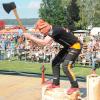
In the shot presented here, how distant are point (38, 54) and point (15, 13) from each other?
10394 millimetres

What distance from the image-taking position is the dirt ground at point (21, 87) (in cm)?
912

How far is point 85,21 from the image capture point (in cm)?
6044

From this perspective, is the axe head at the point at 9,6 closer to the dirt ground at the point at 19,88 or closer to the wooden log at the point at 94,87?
the dirt ground at the point at 19,88

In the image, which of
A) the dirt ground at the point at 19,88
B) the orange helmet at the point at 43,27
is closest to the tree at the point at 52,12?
the dirt ground at the point at 19,88

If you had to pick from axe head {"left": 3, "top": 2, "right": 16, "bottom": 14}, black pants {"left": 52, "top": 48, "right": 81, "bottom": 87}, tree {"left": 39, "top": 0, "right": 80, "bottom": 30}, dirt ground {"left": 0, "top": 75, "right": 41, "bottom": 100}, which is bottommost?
dirt ground {"left": 0, "top": 75, "right": 41, "bottom": 100}

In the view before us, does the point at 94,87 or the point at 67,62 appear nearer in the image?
the point at 94,87

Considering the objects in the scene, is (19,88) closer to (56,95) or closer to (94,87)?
(56,95)

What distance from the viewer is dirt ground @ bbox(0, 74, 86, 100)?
9117 mm

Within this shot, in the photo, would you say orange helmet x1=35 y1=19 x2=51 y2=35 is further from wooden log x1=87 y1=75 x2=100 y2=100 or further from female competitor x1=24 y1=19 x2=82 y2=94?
wooden log x1=87 y1=75 x2=100 y2=100

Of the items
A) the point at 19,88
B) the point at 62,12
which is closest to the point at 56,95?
the point at 19,88

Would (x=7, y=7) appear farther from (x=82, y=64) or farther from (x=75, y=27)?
(x=75, y=27)

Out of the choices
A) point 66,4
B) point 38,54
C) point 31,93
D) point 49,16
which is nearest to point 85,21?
point 66,4

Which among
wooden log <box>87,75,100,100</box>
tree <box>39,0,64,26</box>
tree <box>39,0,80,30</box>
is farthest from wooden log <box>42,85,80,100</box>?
tree <box>39,0,64,26</box>

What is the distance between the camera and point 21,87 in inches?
407
